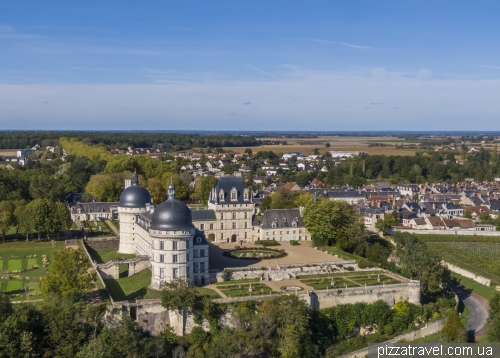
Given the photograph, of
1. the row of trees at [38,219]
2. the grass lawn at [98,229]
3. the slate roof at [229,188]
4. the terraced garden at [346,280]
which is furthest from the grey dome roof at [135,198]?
the terraced garden at [346,280]

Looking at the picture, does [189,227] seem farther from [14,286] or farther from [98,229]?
[98,229]

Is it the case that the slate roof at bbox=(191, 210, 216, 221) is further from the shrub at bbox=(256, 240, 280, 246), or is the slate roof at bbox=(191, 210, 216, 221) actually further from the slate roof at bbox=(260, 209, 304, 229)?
the shrub at bbox=(256, 240, 280, 246)

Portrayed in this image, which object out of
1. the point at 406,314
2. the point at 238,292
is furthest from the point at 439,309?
the point at 238,292

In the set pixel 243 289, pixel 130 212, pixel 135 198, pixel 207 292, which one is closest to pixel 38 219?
pixel 130 212

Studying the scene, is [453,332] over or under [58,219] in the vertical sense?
under

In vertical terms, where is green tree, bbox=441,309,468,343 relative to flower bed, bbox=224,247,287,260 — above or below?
below

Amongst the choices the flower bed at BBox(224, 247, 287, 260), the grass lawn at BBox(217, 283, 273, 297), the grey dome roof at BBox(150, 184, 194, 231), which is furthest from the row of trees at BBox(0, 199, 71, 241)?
the grass lawn at BBox(217, 283, 273, 297)
